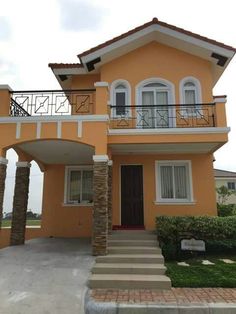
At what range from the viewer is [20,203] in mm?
11938

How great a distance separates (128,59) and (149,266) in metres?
8.91

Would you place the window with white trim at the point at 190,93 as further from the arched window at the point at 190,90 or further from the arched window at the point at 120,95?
the arched window at the point at 120,95

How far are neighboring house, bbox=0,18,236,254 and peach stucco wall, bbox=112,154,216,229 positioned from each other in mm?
40

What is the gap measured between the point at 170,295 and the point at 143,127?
6.96 meters

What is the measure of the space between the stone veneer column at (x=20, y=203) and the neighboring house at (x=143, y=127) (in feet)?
0.12

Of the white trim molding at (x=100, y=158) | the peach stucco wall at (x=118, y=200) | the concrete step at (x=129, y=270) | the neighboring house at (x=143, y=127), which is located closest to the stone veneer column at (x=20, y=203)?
the neighboring house at (x=143, y=127)

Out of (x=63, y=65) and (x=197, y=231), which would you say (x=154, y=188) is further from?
(x=63, y=65)

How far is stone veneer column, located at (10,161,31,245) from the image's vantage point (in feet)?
38.7

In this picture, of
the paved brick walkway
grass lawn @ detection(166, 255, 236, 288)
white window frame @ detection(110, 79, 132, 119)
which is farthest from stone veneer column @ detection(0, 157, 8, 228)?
grass lawn @ detection(166, 255, 236, 288)

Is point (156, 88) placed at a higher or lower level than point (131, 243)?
higher

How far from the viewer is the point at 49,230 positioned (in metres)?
14.0

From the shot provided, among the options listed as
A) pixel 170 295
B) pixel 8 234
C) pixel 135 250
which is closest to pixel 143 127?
pixel 135 250

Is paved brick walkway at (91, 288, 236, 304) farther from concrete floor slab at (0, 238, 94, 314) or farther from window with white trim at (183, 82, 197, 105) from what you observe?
window with white trim at (183, 82, 197, 105)

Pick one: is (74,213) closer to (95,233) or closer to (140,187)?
(140,187)
